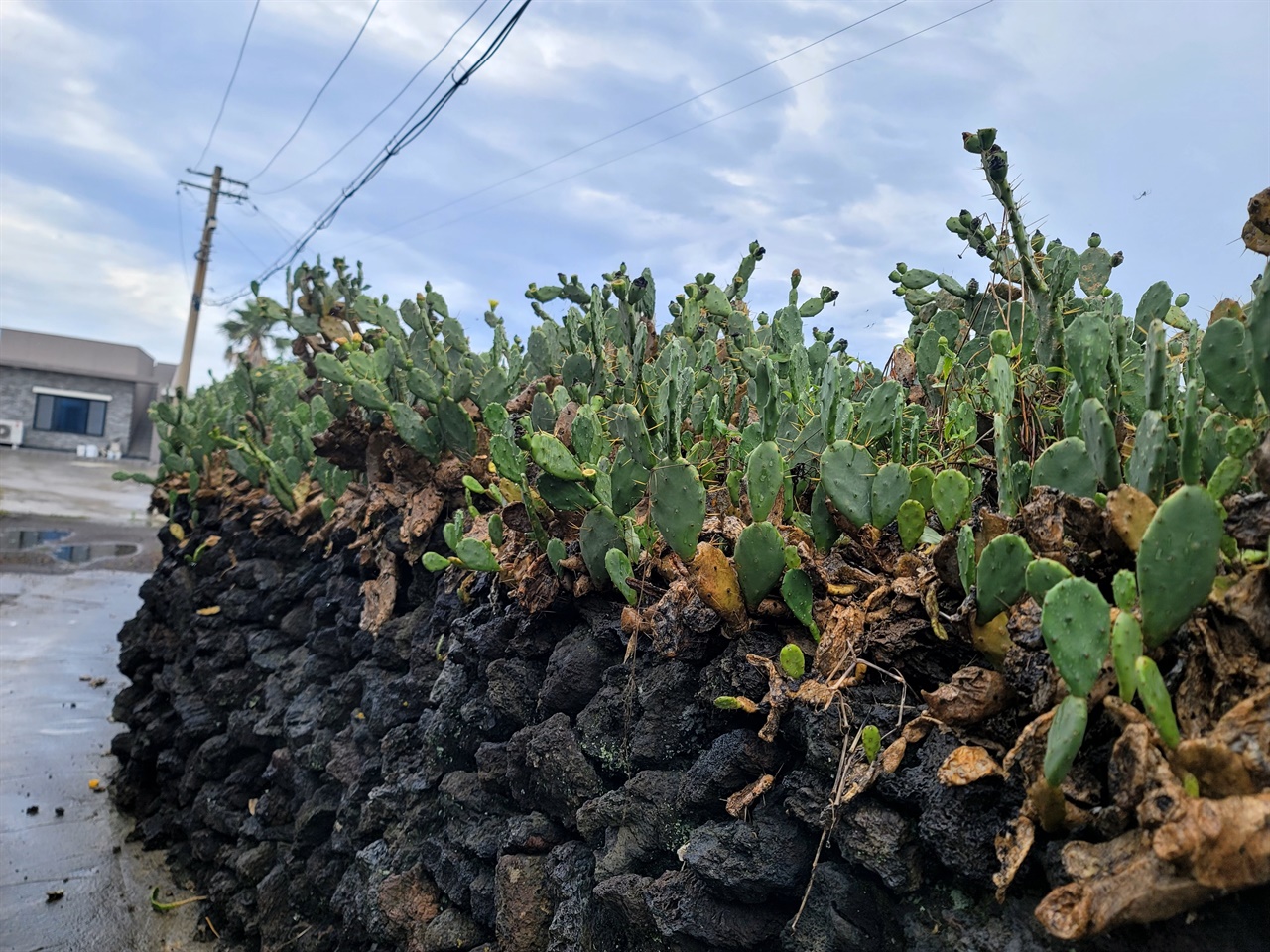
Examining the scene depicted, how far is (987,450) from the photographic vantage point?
3004 mm

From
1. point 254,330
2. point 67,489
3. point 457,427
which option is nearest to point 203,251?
point 67,489

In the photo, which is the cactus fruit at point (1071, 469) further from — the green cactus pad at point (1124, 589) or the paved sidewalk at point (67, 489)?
the paved sidewalk at point (67, 489)

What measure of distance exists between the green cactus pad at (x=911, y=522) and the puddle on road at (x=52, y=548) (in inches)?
642

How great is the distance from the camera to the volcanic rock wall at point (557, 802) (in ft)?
6.42

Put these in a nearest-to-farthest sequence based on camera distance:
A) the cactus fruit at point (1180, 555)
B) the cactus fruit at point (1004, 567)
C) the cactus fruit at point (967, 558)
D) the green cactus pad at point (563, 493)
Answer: the cactus fruit at point (1180, 555) → the cactus fruit at point (1004, 567) → the cactus fruit at point (967, 558) → the green cactus pad at point (563, 493)

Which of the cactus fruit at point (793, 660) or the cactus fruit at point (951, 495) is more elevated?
the cactus fruit at point (951, 495)

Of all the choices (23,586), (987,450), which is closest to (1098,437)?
(987,450)

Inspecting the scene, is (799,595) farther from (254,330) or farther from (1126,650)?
(254,330)

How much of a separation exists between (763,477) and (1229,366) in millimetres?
1148

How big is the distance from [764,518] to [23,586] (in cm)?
1375

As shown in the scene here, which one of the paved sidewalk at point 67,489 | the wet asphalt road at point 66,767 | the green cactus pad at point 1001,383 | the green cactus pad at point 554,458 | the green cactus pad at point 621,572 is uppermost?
the green cactus pad at point 1001,383

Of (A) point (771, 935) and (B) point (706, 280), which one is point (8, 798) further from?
(A) point (771, 935)

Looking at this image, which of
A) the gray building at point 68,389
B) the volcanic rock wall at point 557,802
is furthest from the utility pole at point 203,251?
the volcanic rock wall at point 557,802

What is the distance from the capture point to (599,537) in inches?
124
